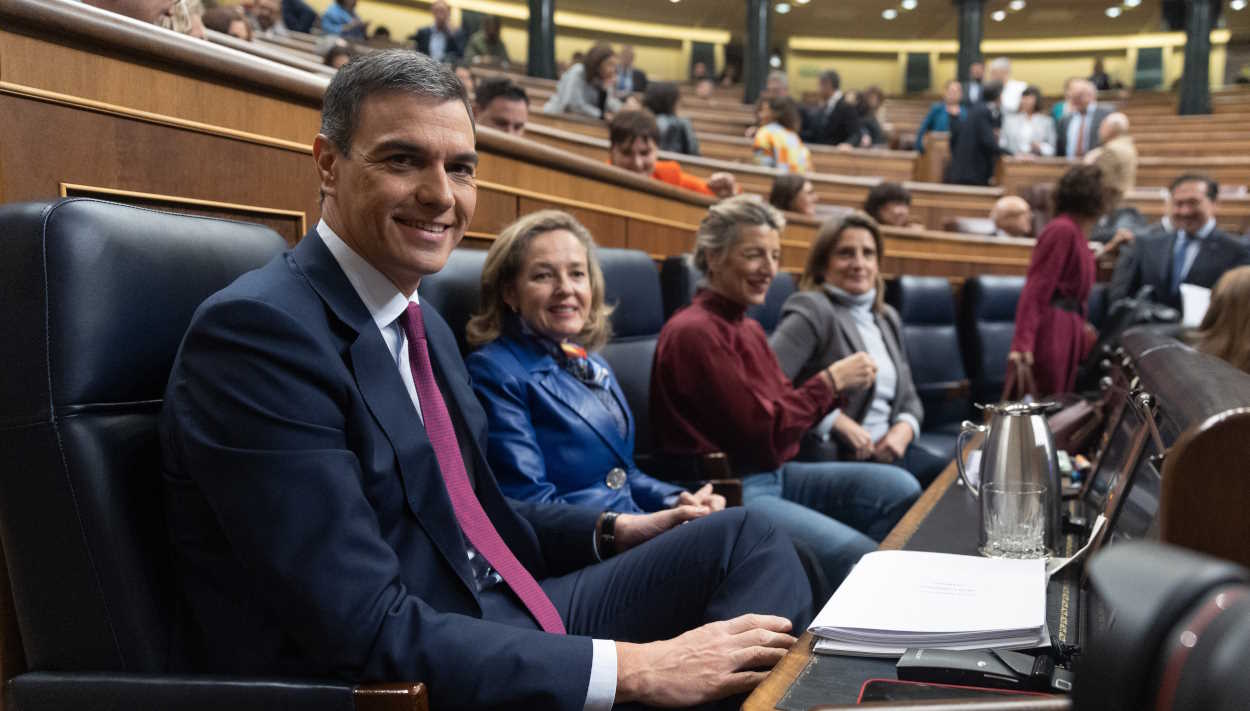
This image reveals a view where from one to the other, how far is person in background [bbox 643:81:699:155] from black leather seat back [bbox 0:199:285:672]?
13.3 feet

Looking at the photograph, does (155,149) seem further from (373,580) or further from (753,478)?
(753,478)

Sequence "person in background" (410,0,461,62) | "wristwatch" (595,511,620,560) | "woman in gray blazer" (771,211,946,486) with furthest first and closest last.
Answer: "person in background" (410,0,461,62), "woman in gray blazer" (771,211,946,486), "wristwatch" (595,511,620,560)

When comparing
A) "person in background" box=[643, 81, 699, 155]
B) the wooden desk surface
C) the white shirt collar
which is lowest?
the wooden desk surface

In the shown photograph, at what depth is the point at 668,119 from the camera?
466 cm

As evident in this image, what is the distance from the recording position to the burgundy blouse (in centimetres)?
163

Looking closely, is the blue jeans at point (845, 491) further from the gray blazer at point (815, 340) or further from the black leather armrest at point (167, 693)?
the black leather armrest at point (167, 693)

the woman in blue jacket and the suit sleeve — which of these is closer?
the suit sleeve

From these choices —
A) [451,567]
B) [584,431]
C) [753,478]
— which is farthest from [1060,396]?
[451,567]

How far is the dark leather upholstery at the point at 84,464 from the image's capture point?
27.5 inches

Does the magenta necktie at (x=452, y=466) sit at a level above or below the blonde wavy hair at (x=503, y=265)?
below

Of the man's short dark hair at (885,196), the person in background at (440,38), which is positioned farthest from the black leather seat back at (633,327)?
the person in background at (440,38)

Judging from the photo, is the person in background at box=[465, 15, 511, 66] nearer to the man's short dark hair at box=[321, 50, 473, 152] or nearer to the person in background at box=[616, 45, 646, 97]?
the person in background at box=[616, 45, 646, 97]

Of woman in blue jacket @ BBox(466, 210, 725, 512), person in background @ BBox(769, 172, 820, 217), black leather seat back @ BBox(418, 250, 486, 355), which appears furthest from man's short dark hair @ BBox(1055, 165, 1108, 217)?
black leather seat back @ BBox(418, 250, 486, 355)

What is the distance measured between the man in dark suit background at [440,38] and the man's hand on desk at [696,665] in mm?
6728
